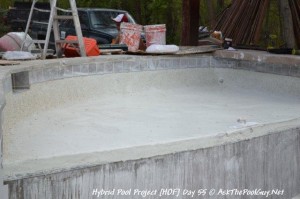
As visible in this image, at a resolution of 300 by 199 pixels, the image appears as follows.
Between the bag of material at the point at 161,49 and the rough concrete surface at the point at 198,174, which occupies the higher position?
the bag of material at the point at 161,49

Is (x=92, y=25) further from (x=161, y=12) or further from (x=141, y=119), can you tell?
(x=161, y=12)

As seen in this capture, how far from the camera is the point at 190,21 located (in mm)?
10266

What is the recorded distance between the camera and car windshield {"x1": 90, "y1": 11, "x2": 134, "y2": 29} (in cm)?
1399

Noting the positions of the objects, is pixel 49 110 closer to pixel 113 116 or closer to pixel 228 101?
pixel 113 116

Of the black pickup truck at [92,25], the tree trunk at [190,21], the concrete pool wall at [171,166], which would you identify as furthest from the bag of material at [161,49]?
the black pickup truck at [92,25]

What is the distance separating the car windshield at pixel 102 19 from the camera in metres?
14.0

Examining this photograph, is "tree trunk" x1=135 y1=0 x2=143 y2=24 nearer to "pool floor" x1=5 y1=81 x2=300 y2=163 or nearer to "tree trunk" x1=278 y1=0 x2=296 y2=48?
"tree trunk" x1=278 y1=0 x2=296 y2=48

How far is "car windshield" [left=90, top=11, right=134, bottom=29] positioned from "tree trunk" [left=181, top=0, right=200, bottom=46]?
368 centimetres

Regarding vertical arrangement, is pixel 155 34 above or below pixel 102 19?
below

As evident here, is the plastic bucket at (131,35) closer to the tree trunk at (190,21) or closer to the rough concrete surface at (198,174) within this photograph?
the tree trunk at (190,21)

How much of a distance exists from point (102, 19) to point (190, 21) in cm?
463

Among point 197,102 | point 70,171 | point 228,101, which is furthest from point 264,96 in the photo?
point 70,171

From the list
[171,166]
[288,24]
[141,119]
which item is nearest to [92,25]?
[288,24]

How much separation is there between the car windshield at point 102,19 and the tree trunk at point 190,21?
3681 millimetres
